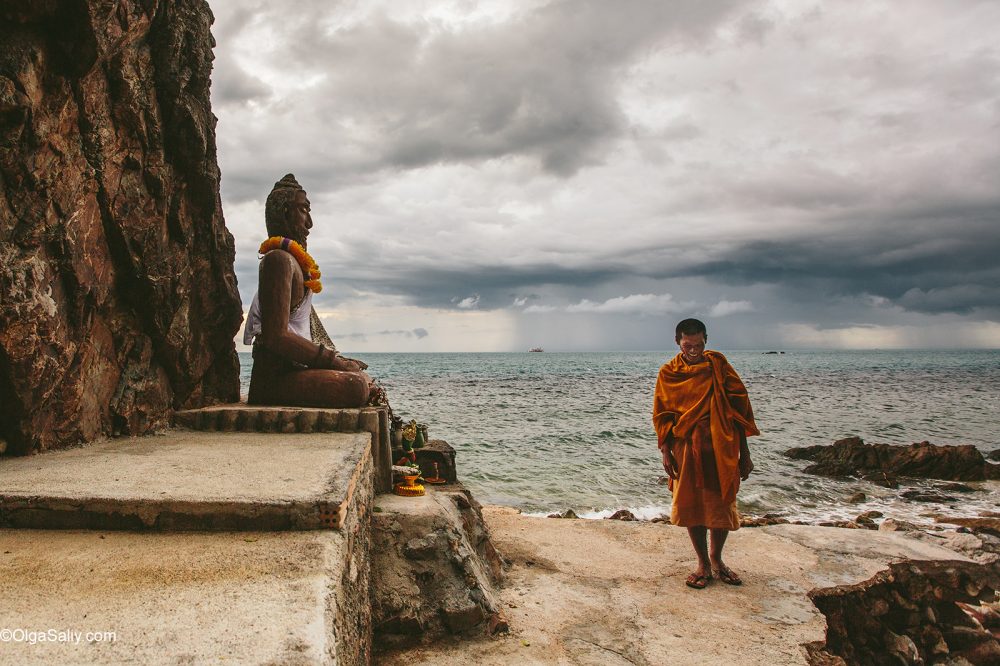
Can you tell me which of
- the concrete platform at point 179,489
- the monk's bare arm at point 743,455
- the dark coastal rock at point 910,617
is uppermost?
the concrete platform at point 179,489

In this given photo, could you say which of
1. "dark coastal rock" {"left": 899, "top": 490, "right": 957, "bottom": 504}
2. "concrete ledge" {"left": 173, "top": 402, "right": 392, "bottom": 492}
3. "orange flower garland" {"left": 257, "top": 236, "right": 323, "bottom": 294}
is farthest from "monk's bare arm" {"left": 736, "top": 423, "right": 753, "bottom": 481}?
"dark coastal rock" {"left": 899, "top": 490, "right": 957, "bottom": 504}

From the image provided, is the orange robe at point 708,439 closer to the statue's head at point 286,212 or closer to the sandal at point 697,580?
the sandal at point 697,580

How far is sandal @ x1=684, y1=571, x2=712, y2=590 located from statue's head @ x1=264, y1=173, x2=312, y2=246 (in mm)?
4599

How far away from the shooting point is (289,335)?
4910 mm

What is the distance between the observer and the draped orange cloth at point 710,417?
15.0 ft

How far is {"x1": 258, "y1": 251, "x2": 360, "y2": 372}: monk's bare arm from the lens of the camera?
16.1 ft

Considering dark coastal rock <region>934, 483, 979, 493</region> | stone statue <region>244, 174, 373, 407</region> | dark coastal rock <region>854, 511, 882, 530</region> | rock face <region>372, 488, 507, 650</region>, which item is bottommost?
dark coastal rock <region>934, 483, 979, 493</region>

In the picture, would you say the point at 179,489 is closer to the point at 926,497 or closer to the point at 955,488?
the point at 926,497

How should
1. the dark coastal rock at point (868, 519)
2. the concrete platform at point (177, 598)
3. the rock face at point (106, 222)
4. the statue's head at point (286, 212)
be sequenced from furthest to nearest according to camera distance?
the dark coastal rock at point (868, 519)
the statue's head at point (286, 212)
the rock face at point (106, 222)
the concrete platform at point (177, 598)

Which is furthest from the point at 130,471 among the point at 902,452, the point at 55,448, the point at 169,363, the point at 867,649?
the point at 902,452

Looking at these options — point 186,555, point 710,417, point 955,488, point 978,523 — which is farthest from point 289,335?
point 955,488

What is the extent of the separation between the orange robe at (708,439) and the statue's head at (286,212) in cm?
360

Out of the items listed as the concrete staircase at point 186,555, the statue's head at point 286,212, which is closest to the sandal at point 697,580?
the concrete staircase at point 186,555

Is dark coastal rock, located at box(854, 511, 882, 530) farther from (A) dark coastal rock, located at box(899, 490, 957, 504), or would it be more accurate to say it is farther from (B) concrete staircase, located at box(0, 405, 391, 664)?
(B) concrete staircase, located at box(0, 405, 391, 664)
